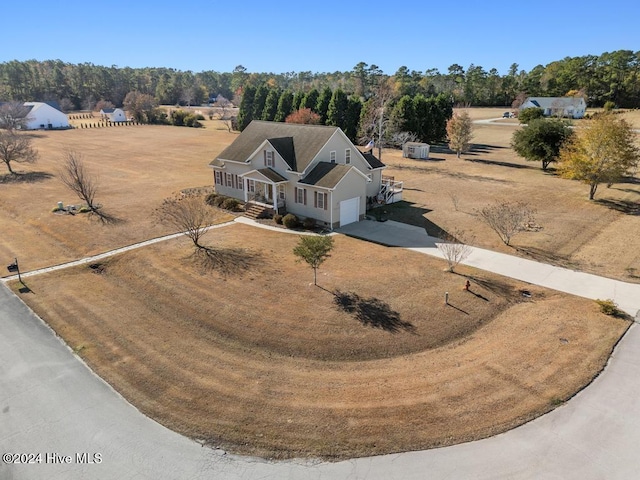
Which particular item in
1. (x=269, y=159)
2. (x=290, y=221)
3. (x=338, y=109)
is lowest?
(x=290, y=221)

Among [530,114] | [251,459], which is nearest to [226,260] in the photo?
[251,459]

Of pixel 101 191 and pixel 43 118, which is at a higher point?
pixel 43 118

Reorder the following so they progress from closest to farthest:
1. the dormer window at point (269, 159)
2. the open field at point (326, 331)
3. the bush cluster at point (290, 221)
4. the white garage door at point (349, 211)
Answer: the open field at point (326, 331) < the bush cluster at point (290, 221) < the white garage door at point (349, 211) < the dormer window at point (269, 159)

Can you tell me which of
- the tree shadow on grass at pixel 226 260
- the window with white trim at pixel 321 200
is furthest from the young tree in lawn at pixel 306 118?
the tree shadow on grass at pixel 226 260

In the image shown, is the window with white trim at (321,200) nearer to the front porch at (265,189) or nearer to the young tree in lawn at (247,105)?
the front porch at (265,189)

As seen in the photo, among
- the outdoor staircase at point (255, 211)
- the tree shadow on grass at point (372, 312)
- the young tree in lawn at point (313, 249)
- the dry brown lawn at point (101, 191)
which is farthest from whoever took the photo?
the outdoor staircase at point (255, 211)

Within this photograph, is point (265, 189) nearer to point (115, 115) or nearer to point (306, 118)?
point (306, 118)

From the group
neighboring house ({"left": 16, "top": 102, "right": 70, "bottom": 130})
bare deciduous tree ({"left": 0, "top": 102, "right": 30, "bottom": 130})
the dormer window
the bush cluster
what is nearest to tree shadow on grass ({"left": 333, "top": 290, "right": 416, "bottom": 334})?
the bush cluster

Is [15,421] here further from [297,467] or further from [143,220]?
[143,220]
